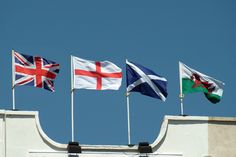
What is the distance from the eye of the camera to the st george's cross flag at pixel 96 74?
63750mm

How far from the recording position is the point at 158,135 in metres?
62.4

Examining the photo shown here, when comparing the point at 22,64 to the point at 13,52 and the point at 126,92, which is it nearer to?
the point at 13,52

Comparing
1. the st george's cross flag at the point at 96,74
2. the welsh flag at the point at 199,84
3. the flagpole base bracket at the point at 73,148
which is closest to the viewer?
the flagpole base bracket at the point at 73,148

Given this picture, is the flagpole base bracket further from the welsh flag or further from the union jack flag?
the welsh flag

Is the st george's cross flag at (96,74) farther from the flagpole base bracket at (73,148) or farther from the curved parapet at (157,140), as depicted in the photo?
the flagpole base bracket at (73,148)

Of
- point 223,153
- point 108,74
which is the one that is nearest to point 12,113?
point 108,74

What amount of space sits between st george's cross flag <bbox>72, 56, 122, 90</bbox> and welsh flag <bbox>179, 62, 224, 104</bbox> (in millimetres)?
3443

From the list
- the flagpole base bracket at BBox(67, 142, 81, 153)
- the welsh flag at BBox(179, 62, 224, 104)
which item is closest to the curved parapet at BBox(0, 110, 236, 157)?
the flagpole base bracket at BBox(67, 142, 81, 153)

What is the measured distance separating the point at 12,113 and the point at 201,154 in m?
9.88

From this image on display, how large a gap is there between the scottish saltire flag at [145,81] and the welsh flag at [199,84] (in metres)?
1.09

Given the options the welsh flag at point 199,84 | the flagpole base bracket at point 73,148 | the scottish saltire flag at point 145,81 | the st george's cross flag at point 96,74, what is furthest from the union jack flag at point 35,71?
the welsh flag at point 199,84

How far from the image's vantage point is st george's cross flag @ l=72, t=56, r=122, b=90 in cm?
6375

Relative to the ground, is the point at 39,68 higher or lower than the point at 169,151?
higher

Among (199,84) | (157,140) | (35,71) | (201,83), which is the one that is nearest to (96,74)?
(35,71)
